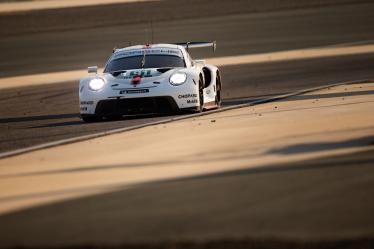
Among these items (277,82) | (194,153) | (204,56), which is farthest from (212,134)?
(204,56)

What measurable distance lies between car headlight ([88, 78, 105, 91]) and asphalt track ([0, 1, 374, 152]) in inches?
25.7

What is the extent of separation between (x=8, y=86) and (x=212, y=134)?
18.4m

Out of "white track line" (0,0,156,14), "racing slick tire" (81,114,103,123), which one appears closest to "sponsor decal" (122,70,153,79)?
"racing slick tire" (81,114,103,123)

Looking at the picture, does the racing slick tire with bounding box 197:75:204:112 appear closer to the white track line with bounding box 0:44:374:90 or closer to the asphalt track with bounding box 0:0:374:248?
the asphalt track with bounding box 0:0:374:248

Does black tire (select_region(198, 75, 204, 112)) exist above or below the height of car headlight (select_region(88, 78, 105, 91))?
below

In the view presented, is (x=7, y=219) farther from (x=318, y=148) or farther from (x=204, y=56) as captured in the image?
(x=204, y=56)

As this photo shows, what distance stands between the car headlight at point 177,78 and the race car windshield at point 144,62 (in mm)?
679

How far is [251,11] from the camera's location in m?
55.1

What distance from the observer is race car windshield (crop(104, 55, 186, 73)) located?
66.9 ft

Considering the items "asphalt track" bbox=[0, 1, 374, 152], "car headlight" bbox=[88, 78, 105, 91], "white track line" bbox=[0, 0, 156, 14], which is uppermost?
"white track line" bbox=[0, 0, 156, 14]

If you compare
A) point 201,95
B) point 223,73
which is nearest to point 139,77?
point 201,95

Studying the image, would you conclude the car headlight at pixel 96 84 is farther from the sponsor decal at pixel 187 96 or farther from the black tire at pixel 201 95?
the black tire at pixel 201 95

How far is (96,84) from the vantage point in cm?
1961

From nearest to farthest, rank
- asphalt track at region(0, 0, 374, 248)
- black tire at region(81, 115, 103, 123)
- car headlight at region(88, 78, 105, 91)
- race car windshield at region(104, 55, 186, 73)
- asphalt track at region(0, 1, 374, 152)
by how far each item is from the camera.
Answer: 1. asphalt track at region(0, 0, 374, 248)
2. car headlight at region(88, 78, 105, 91)
3. black tire at region(81, 115, 103, 123)
4. race car windshield at region(104, 55, 186, 73)
5. asphalt track at region(0, 1, 374, 152)
